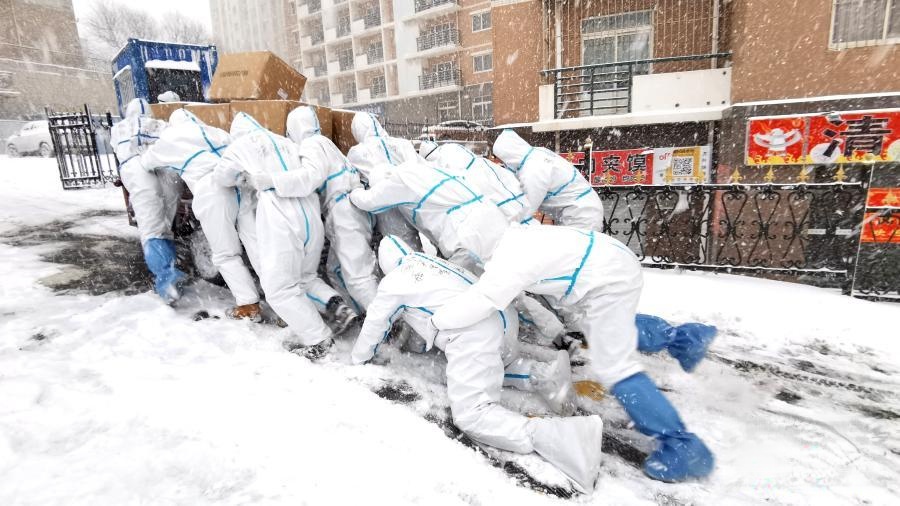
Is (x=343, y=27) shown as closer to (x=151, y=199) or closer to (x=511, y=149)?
(x=151, y=199)

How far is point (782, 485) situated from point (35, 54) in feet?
105

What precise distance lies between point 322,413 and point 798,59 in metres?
7.97

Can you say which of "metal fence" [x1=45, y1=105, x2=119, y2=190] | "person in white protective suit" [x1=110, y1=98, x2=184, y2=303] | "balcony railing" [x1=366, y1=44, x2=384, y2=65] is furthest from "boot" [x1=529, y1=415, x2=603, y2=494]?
"balcony railing" [x1=366, y1=44, x2=384, y2=65]

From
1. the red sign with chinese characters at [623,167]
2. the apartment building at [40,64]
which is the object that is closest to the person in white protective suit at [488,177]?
the red sign with chinese characters at [623,167]

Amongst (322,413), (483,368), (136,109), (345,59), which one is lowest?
Result: (322,413)

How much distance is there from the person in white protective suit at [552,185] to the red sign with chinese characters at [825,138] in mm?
3793

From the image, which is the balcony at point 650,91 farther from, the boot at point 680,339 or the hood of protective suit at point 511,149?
the boot at point 680,339

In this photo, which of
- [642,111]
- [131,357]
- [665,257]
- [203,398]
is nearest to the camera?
[203,398]

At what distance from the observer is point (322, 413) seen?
2.46m

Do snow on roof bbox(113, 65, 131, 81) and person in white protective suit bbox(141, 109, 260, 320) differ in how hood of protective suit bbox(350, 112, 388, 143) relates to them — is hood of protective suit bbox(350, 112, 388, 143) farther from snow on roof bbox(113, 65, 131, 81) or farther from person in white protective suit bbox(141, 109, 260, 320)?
snow on roof bbox(113, 65, 131, 81)

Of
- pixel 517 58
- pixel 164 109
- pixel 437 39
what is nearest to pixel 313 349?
pixel 164 109

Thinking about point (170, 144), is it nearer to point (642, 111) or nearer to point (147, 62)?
point (147, 62)

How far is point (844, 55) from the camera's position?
20.4ft

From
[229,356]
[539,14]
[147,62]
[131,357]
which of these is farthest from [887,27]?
[147,62]
